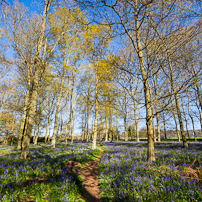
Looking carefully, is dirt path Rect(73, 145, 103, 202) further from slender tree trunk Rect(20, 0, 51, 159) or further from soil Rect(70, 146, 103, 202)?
slender tree trunk Rect(20, 0, 51, 159)

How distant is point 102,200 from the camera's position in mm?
3641

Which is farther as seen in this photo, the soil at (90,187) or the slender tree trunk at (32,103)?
the slender tree trunk at (32,103)

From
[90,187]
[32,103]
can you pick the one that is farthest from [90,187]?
[32,103]

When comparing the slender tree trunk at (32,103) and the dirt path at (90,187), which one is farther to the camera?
the slender tree trunk at (32,103)

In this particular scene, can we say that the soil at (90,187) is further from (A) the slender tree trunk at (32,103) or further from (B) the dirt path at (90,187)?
(A) the slender tree trunk at (32,103)

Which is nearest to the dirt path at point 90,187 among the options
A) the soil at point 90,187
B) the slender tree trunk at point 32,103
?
the soil at point 90,187

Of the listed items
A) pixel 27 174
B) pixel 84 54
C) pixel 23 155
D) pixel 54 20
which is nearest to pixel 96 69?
pixel 84 54

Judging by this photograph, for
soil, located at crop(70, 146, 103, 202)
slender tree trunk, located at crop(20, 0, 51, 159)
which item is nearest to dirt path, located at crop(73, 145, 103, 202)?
soil, located at crop(70, 146, 103, 202)

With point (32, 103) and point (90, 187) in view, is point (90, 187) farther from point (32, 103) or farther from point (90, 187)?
point (32, 103)

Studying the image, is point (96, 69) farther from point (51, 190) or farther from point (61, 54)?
point (51, 190)

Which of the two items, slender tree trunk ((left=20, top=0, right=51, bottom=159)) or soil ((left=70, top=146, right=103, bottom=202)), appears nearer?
soil ((left=70, top=146, right=103, bottom=202))

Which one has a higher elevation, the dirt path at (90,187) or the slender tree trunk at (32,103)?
the slender tree trunk at (32,103)

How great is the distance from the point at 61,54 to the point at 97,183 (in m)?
14.7

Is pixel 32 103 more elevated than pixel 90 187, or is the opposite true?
pixel 32 103
